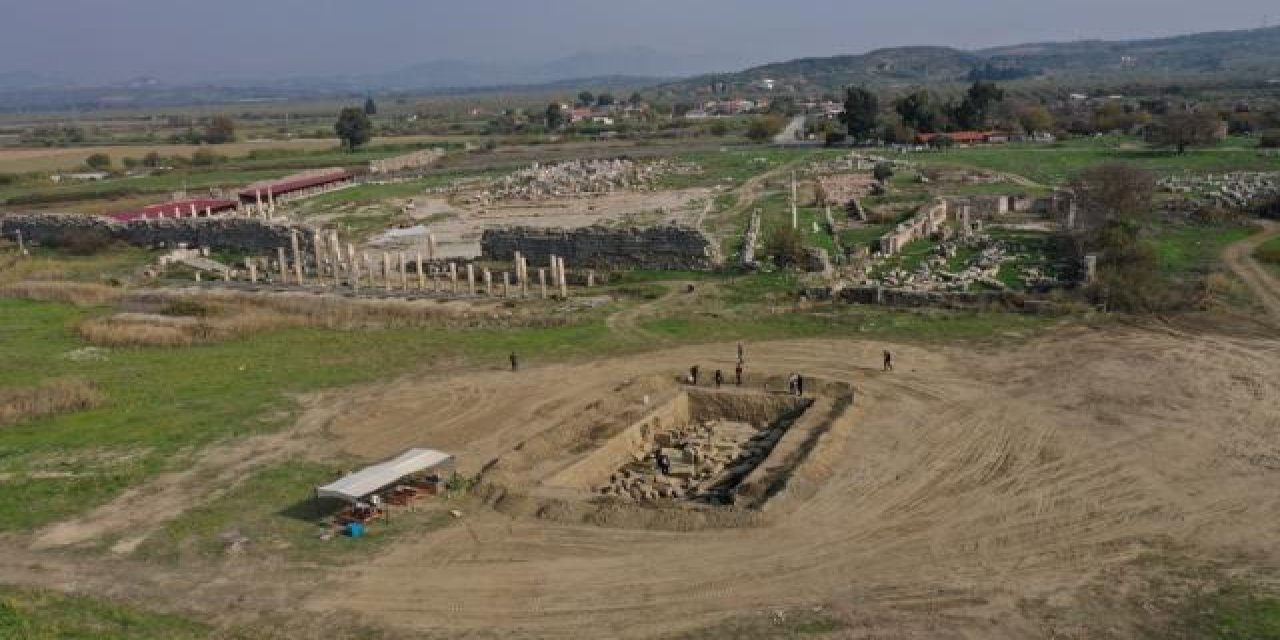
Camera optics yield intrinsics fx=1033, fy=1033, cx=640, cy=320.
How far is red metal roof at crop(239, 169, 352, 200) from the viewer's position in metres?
72.1

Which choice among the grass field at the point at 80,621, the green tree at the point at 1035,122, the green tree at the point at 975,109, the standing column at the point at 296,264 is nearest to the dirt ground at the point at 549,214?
the standing column at the point at 296,264

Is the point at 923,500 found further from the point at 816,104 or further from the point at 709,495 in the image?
the point at 816,104

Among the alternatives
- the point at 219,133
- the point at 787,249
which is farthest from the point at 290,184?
the point at 219,133

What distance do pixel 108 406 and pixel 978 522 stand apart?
22.1 meters

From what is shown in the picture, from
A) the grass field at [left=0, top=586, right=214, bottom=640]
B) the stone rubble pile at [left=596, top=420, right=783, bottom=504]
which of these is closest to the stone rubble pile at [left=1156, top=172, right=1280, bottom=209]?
the stone rubble pile at [left=596, top=420, right=783, bottom=504]

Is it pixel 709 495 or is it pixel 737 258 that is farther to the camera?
pixel 737 258

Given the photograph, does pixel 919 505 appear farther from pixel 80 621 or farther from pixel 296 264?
pixel 296 264

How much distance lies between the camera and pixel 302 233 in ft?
163

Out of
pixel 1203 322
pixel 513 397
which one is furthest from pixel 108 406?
pixel 1203 322

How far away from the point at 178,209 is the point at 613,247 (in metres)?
33.2

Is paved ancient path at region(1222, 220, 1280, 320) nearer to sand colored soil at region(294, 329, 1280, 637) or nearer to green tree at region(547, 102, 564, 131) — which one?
sand colored soil at region(294, 329, 1280, 637)

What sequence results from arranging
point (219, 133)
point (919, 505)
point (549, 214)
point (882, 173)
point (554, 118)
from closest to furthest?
point (919, 505) < point (549, 214) < point (882, 173) < point (219, 133) < point (554, 118)

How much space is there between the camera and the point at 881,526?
1841 centimetres

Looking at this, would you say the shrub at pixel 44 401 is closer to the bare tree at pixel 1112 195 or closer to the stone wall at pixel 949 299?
the stone wall at pixel 949 299
